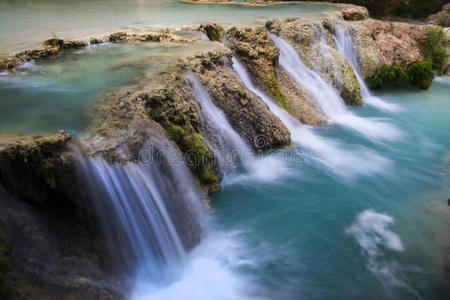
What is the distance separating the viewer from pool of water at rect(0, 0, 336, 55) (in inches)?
326

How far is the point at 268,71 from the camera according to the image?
8328 millimetres

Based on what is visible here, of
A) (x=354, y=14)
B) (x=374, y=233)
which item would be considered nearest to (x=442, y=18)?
(x=354, y=14)

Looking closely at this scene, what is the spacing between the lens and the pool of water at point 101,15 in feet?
27.1

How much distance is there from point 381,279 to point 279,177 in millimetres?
2691

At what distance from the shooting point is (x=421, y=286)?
4316 millimetres

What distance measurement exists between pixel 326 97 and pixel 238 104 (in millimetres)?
3960

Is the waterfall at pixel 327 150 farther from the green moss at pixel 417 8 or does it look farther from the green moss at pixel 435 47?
the green moss at pixel 417 8

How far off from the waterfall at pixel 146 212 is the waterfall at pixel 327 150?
11.9 ft

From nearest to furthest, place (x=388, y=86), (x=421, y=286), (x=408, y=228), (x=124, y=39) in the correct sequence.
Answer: (x=421, y=286) → (x=408, y=228) → (x=124, y=39) → (x=388, y=86)

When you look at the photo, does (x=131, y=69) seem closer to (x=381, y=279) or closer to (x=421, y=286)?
(x=381, y=279)

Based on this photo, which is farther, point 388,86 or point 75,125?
point 388,86

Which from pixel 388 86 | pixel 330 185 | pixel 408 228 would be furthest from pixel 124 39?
pixel 388 86

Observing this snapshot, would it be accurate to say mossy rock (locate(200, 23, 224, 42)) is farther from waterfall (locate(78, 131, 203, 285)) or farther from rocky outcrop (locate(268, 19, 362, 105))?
waterfall (locate(78, 131, 203, 285))

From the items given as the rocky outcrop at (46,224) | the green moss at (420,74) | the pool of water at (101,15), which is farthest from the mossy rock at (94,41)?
the green moss at (420,74)
